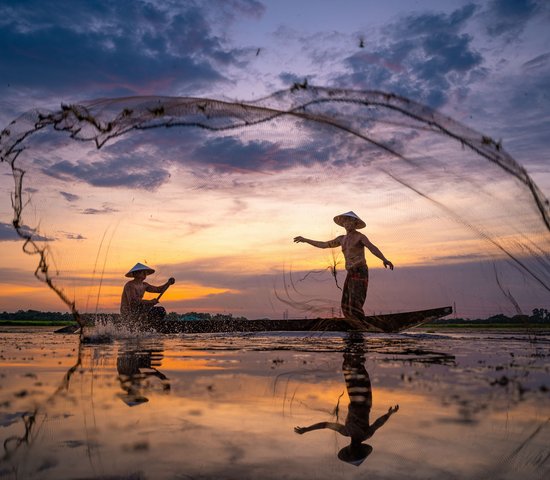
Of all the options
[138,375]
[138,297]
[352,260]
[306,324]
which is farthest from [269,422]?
[138,297]

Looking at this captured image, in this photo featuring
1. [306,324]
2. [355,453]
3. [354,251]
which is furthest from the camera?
[306,324]

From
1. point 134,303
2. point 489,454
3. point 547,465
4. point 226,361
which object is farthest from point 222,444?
point 134,303

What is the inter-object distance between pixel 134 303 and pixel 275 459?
56.2ft

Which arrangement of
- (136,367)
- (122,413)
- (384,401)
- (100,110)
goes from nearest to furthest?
(122,413) < (384,401) < (136,367) < (100,110)

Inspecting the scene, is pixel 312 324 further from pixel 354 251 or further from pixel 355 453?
pixel 355 453

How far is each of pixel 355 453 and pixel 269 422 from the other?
1.11m

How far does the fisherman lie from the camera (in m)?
16.3

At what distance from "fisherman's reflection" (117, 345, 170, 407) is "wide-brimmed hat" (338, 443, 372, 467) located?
7.86ft

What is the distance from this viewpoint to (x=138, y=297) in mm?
19812

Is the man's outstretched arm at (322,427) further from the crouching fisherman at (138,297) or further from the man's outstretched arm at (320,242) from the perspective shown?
the crouching fisherman at (138,297)

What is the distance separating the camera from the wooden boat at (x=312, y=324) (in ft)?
57.0

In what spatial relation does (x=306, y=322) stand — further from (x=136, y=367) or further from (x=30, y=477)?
(x=30, y=477)

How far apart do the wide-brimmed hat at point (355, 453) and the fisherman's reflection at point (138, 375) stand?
7.86ft

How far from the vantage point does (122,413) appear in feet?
15.5
